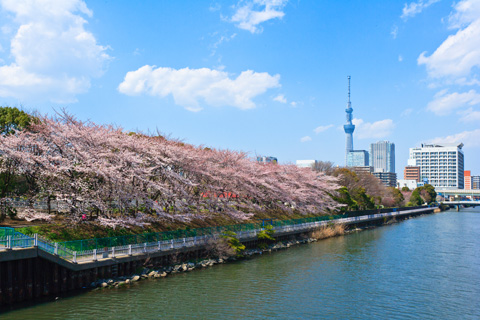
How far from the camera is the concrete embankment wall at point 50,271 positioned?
72.3 ft

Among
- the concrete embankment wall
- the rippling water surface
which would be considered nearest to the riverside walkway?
the concrete embankment wall

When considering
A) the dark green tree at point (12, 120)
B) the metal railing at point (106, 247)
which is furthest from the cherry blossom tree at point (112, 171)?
the metal railing at point (106, 247)

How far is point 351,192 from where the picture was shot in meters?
89.1

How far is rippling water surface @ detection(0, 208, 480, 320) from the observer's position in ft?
74.8

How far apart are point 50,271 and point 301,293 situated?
16978mm

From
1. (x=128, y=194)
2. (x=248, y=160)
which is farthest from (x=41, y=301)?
(x=248, y=160)

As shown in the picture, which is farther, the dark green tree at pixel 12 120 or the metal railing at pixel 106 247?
the dark green tree at pixel 12 120

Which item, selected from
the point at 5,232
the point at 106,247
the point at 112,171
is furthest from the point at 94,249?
the point at 112,171

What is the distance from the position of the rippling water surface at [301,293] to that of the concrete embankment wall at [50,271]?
4.34 ft

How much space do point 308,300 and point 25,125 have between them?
31.6 metres

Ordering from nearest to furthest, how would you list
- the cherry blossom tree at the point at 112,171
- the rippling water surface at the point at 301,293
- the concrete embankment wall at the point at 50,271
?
the concrete embankment wall at the point at 50,271, the rippling water surface at the point at 301,293, the cherry blossom tree at the point at 112,171

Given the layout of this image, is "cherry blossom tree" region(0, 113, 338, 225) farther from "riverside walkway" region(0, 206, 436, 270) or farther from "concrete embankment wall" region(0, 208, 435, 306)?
"concrete embankment wall" region(0, 208, 435, 306)

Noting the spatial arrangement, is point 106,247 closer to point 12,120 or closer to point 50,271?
point 50,271

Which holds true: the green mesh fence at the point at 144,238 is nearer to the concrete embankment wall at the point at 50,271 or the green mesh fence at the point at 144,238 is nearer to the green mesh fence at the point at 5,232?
the concrete embankment wall at the point at 50,271
